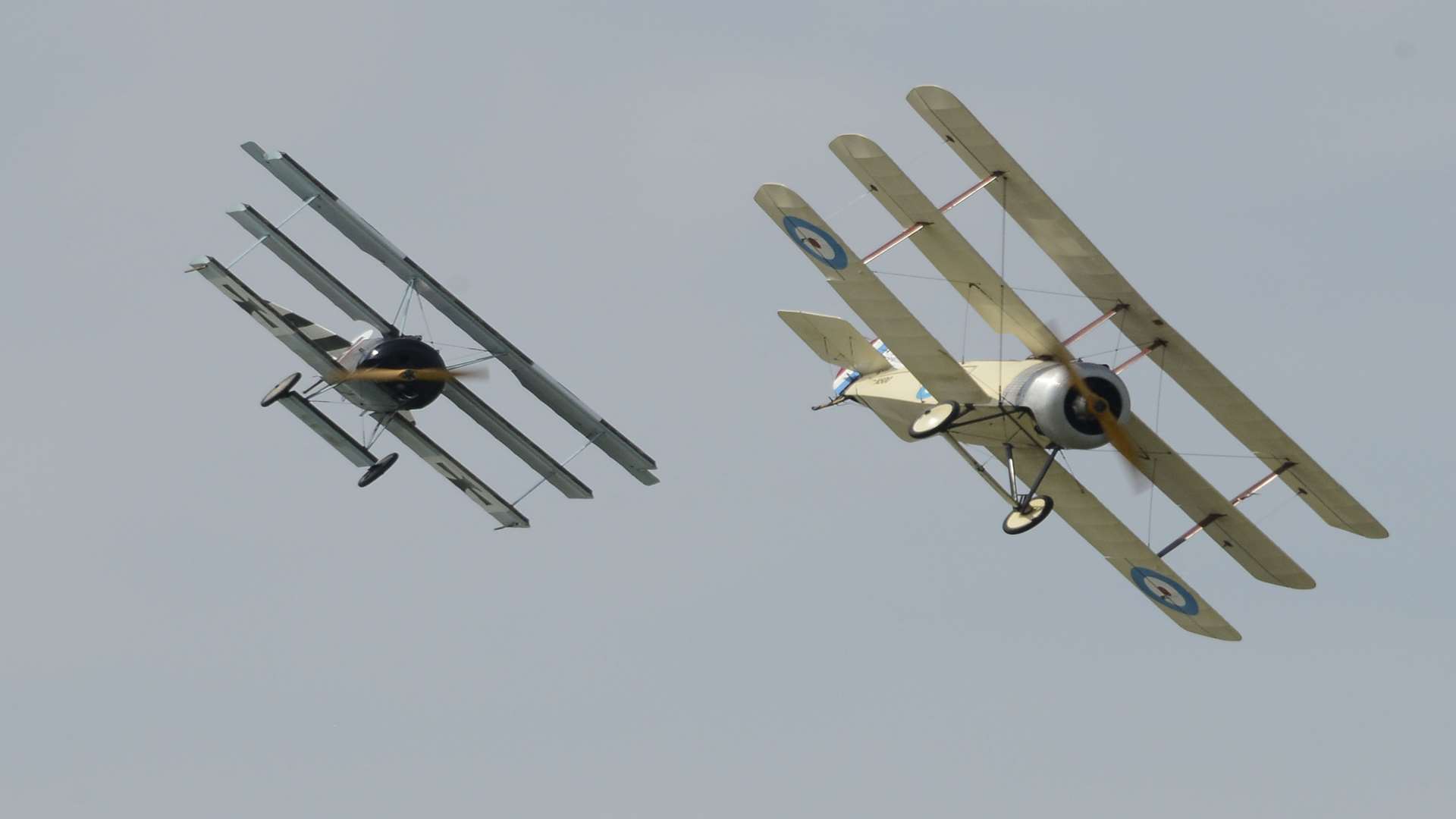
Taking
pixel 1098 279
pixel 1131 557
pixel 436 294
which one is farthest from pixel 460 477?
Answer: pixel 1098 279

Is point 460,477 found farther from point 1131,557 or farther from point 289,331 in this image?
point 1131,557

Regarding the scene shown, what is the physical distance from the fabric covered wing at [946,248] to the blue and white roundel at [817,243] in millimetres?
902

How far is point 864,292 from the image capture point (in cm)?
3481

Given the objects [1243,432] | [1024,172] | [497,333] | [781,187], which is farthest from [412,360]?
[1243,432]

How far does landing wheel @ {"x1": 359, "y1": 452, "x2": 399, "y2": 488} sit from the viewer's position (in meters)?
38.0

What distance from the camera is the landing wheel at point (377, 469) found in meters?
38.0

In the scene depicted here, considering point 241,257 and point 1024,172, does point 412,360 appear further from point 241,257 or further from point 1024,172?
point 1024,172

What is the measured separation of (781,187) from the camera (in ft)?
114

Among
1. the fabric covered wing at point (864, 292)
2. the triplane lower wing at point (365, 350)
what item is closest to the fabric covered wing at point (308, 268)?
the triplane lower wing at point (365, 350)

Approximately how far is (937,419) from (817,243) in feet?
9.18

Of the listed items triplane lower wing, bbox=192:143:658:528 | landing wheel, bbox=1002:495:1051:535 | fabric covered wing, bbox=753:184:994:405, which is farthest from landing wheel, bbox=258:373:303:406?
landing wheel, bbox=1002:495:1051:535

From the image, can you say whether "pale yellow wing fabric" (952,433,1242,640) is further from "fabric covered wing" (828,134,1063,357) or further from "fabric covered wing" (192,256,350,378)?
"fabric covered wing" (192,256,350,378)

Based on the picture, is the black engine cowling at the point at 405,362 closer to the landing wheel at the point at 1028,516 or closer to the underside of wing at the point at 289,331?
the underside of wing at the point at 289,331

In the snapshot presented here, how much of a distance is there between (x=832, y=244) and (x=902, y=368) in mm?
3573
